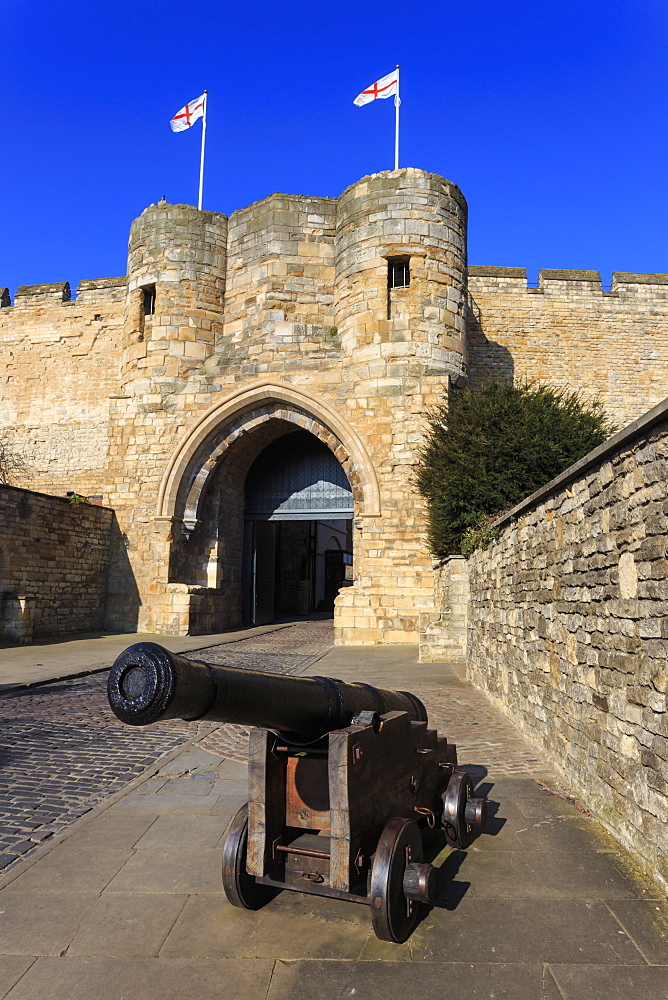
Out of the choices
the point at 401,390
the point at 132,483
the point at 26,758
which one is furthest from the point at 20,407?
the point at 26,758

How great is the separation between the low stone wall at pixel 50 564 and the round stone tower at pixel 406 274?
7019 mm

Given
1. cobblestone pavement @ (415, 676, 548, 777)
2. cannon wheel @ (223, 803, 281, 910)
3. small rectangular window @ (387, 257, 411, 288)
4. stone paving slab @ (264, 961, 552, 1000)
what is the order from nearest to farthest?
1. stone paving slab @ (264, 961, 552, 1000)
2. cannon wheel @ (223, 803, 281, 910)
3. cobblestone pavement @ (415, 676, 548, 777)
4. small rectangular window @ (387, 257, 411, 288)

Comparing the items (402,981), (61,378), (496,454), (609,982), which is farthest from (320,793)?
(61,378)

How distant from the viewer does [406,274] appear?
599 inches

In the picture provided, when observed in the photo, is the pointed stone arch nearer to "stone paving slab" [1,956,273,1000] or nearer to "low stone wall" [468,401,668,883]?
"low stone wall" [468,401,668,883]

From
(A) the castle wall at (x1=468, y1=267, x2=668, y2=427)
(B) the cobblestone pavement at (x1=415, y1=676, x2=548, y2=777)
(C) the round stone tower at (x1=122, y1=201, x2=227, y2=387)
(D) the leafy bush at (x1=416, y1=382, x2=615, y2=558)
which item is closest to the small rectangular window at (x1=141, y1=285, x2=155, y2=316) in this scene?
(C) the round stone tower at (x1=122, y1=201, x2=227, y2=387)

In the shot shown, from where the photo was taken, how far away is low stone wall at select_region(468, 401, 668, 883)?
9.22 feet

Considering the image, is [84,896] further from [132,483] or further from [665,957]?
[132,483]

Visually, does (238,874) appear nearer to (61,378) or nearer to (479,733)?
(479,733)

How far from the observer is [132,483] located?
16.0 meters

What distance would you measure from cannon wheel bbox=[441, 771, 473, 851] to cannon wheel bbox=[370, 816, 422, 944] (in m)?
0.60

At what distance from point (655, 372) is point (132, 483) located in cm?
1491

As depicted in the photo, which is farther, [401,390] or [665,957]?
[401,390]

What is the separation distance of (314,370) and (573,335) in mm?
8873
